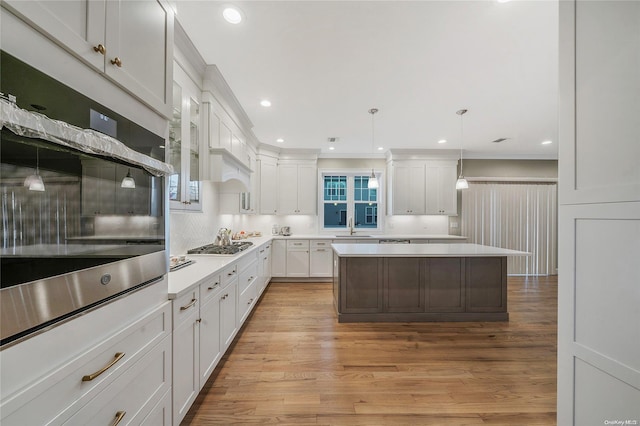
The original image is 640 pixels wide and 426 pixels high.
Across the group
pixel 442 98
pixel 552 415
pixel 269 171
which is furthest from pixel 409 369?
pixel 269 171

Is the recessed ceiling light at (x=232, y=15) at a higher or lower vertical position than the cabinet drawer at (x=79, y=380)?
higher

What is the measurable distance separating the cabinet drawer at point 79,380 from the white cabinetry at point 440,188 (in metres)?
5.29

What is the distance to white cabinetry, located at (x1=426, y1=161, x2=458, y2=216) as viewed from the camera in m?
5.26

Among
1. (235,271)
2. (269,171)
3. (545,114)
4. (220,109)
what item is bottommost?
(235,271)

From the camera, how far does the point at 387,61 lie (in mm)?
2236

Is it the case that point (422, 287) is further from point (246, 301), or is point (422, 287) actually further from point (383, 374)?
point (246, 301)

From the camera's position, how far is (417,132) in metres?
4.16

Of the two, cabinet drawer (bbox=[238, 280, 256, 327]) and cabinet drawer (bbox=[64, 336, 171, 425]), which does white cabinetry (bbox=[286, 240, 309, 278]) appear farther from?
cabinet drawer (bbox=[64, 336, 171, 425])

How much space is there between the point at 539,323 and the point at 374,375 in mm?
2503

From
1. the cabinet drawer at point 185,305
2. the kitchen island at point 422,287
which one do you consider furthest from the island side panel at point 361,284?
the cabinet drawer at point 185,305

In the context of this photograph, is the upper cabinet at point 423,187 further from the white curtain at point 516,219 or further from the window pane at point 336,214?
the window pane at point 336,214

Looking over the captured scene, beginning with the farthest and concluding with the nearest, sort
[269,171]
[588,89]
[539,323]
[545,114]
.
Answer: [269,171], [545,114], [539,323], [588,89]

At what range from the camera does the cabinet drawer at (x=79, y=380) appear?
2.04 ft

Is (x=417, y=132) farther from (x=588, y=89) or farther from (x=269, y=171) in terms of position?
(x=588, y=89)
